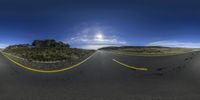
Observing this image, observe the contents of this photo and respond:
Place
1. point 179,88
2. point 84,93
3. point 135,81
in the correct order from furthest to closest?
1. point 135,81
2. point 179,88
3. point 84,93

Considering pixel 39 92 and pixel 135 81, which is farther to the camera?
pixel 135 81

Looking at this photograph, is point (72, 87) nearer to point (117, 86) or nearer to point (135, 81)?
point (117, 86)

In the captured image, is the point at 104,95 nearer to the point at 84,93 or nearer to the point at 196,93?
the point at 84,93

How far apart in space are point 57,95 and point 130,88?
2.70 meters

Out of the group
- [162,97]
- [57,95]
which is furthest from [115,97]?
[57,95]

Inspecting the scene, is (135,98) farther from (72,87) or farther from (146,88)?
(72,87)

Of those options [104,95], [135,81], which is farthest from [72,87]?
[135,81]

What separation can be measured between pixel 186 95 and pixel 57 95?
4251 mm

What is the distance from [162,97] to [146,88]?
3.72ft

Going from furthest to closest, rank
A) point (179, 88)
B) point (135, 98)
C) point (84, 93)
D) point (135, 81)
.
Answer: point (135, 81)
point (179, 88)
point (84, 93)
point (135, 98)

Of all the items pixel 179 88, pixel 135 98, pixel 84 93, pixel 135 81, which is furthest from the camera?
pixel 135 81

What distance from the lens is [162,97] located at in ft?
18.6

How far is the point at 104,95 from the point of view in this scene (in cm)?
587

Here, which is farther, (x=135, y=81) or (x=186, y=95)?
(x=135, y=81)
